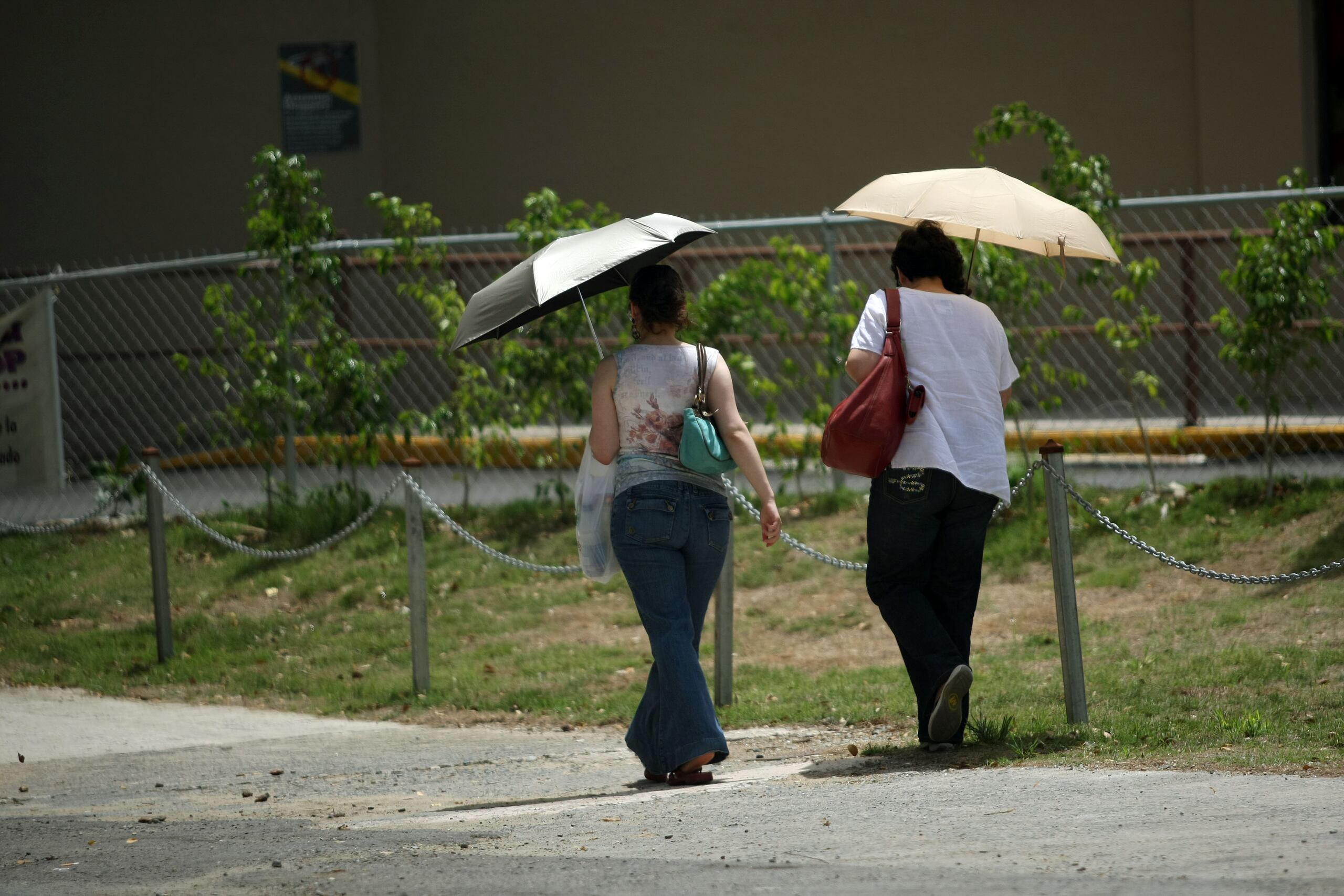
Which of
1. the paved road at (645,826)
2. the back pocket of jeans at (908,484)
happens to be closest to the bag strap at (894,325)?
the back pocket of jeans at (908,484)

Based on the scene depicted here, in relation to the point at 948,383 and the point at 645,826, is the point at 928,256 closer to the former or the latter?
the point at 948,383

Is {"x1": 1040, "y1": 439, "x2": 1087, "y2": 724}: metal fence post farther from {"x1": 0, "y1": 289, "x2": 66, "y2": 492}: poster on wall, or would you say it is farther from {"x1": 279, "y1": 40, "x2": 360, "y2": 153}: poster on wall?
{"x1": 279, "y1": 40, "x2": 360, "y2": 153}: poster on wall

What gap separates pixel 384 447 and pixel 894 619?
6448 mm

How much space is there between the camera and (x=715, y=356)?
530 cm

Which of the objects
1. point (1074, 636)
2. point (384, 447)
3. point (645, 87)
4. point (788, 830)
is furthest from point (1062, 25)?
point (788, 830)

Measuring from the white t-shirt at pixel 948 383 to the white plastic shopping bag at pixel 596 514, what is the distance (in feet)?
3.27

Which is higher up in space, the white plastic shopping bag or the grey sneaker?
the white plastic shopping bag

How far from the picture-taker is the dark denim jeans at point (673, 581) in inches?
202

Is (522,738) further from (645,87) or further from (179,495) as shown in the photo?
(645,87)

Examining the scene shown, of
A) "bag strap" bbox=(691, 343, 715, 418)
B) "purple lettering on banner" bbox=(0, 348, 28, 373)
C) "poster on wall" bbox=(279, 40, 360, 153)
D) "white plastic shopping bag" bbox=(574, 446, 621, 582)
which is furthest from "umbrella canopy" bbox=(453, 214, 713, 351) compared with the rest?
"poster on wall" bbox=(279, 40, 360, 153)

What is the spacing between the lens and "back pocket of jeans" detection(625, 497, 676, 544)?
5113mm

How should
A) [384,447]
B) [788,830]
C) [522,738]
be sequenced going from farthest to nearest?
[384,447], [522,738], [788,830]

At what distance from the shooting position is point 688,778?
5199mm

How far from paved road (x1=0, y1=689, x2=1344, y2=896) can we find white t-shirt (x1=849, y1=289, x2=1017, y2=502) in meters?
1.03
